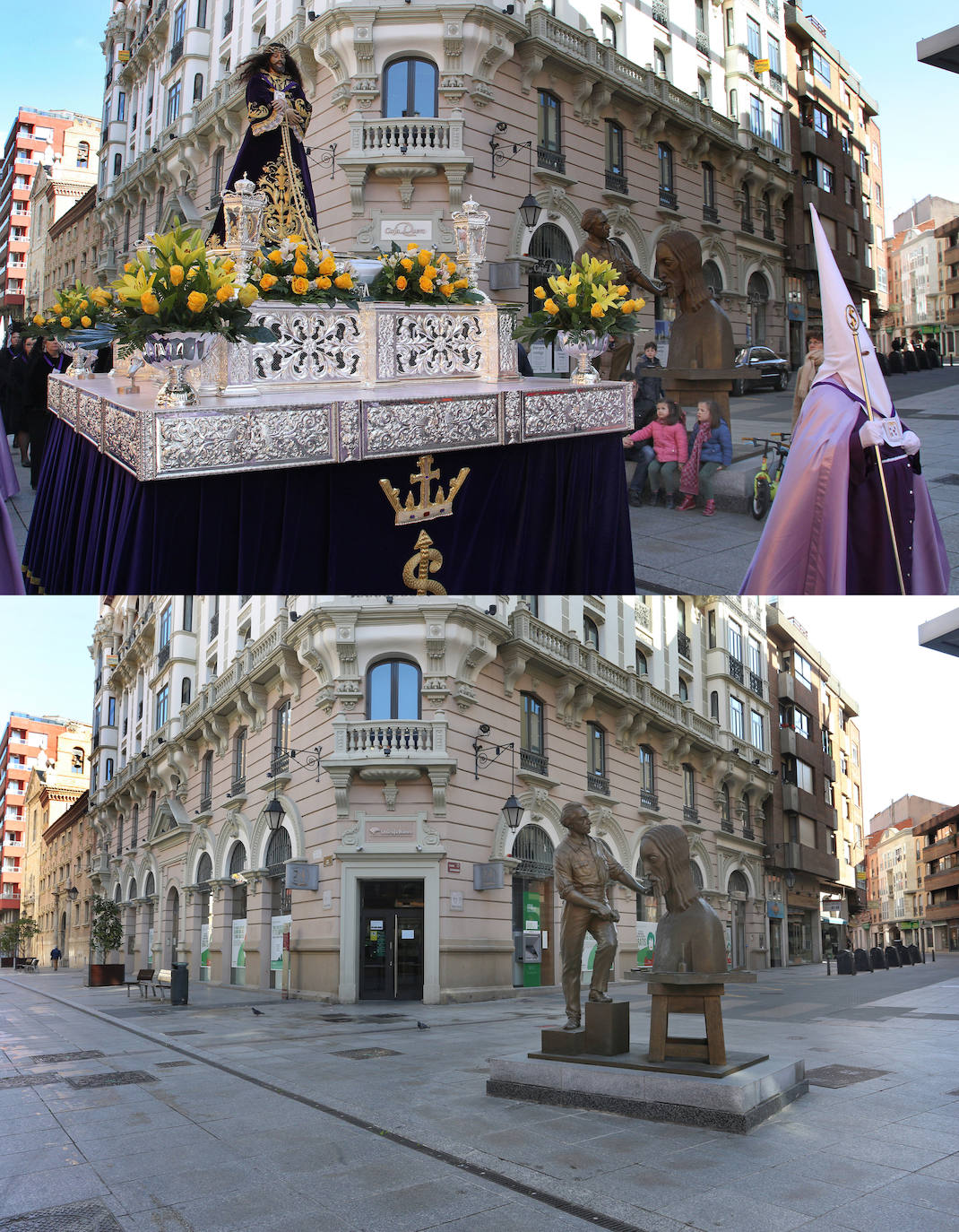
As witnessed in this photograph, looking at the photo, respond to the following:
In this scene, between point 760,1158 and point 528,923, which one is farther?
point 528,923

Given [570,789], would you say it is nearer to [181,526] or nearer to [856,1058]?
[856,1058]

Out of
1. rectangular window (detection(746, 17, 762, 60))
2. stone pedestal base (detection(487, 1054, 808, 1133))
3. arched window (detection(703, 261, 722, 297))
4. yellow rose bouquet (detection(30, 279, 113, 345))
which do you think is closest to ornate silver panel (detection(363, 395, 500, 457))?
yellow rose bouquet (detection(30, 279, 113, 345))

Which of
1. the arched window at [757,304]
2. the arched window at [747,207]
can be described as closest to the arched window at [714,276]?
the arched window at [757,304]

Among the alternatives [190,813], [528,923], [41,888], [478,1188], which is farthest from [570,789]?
[41,888]

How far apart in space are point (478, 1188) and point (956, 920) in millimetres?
89493

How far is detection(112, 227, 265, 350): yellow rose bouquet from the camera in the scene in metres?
7.16

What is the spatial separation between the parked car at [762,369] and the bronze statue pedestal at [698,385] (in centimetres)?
419

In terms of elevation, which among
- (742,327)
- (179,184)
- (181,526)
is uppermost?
(179,184)

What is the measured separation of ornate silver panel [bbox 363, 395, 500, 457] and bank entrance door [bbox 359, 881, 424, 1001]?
1285cm

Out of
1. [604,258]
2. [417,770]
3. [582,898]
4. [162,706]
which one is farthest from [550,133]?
[162,706]

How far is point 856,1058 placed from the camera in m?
9.43

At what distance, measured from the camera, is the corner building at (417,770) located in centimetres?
1911

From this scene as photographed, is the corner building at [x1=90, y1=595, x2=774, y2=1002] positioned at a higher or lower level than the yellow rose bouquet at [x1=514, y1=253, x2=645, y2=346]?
lower

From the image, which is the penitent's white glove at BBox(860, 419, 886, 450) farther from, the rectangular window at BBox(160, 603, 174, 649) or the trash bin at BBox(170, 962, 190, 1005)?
the rectangular window at BBox(160, 603, 174, 649)
